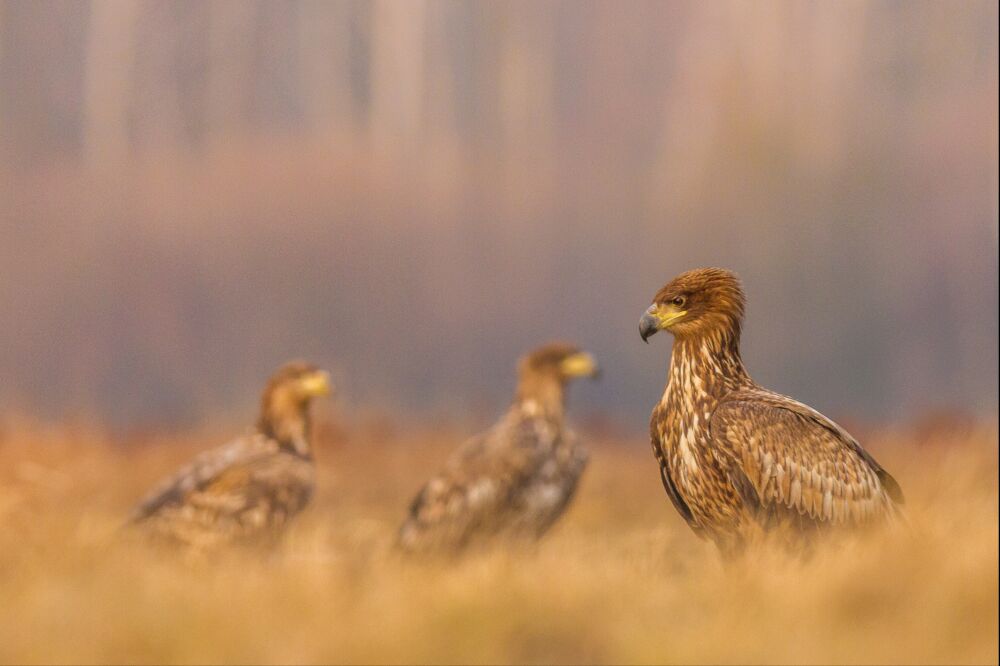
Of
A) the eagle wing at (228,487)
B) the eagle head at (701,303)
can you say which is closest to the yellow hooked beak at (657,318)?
the eagle head at (701,303)

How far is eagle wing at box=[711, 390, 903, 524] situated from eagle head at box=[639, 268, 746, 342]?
1.21 feet

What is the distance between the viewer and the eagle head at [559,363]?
10.2 meters

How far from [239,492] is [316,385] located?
99cm

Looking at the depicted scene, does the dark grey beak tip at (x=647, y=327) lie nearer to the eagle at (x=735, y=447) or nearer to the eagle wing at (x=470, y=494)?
the eagle at (x=735, y=447)

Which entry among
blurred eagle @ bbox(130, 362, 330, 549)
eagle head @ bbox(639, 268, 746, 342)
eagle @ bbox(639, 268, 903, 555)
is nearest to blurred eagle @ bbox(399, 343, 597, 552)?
blurred eagle @ bbox(130, 362, 330, 549)

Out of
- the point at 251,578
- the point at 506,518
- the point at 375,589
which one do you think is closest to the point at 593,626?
the point at 375,589

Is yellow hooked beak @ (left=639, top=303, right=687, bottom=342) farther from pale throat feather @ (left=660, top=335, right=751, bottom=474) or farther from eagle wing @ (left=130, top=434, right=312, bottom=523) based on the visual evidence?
eagle wing @ (left=130, top=434, right=312, bottom=523)

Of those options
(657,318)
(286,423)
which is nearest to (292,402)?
(286,423)

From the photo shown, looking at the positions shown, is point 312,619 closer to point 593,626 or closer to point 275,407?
point 593,626

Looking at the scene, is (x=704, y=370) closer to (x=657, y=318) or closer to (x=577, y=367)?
(x=657, y=318)

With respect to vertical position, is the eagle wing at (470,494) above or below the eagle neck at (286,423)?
below

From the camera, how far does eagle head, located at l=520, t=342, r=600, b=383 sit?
33.3ft

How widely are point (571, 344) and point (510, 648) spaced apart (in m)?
5.43

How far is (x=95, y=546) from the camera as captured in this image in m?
7.23
